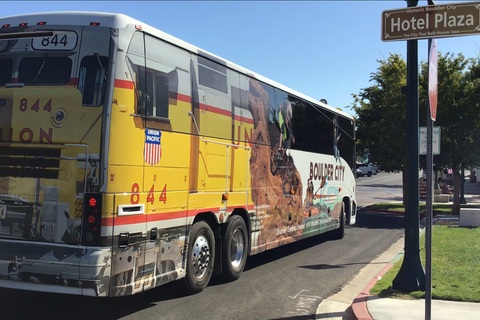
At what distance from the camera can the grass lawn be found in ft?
23.8

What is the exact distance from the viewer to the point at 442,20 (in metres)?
5.43

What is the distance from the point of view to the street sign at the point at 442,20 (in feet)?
17.5

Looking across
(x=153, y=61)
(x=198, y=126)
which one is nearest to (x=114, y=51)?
(x=153, y=61)

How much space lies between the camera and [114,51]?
18.8 feet

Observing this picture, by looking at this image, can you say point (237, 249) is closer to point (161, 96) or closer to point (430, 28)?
point (161, 96)

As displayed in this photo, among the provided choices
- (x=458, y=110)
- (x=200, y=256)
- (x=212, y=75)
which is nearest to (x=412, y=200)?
(x=200, y=256)

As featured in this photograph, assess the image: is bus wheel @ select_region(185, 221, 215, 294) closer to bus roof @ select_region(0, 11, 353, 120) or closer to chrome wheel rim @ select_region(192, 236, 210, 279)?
chrome wheel rim @ select_region(192, 236, 210, 279)

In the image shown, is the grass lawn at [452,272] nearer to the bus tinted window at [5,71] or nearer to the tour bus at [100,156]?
the tour bus at [100,156]

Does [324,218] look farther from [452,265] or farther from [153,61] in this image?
[153,61]

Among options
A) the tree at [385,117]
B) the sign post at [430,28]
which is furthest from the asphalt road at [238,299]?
the tree at [385,117]

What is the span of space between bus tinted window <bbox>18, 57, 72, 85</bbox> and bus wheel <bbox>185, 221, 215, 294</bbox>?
9.32 ft

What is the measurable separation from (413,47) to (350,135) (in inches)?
310

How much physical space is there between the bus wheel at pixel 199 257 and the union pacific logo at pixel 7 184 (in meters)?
2.48

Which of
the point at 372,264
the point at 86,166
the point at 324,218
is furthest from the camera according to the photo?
the point at 324,218
